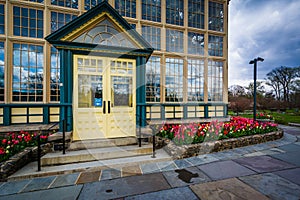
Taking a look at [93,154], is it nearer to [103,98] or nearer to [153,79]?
[103,98]

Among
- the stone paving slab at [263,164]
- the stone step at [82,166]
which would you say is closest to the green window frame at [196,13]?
the stone paving slab at [263,164]

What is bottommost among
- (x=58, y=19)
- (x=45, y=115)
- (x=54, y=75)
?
(x=45, y=115)

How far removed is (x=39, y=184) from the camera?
2719mm

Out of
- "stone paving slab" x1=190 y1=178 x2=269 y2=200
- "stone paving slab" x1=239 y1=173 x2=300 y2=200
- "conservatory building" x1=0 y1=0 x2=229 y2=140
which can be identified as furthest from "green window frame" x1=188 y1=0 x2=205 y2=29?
"stone paving slab" x1=190 y1=178 x2=269 y2=200

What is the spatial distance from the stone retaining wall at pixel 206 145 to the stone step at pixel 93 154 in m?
0.64

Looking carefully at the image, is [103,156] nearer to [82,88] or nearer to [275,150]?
[82,88]

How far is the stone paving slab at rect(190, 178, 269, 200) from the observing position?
2.31 m

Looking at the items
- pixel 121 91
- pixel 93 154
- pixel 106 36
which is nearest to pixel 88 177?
pixel 93 154

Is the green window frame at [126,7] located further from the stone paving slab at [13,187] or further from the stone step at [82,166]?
the stone paving slab at [13,187]

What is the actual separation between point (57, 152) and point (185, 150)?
3.69 metres

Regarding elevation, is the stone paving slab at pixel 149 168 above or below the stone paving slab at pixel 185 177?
Answer: below

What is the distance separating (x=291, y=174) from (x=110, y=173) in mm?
4050

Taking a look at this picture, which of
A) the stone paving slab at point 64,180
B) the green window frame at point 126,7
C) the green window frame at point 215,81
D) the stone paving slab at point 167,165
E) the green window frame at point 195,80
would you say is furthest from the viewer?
the green window frame at point 215,81

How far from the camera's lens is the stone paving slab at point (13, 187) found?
2504mm
